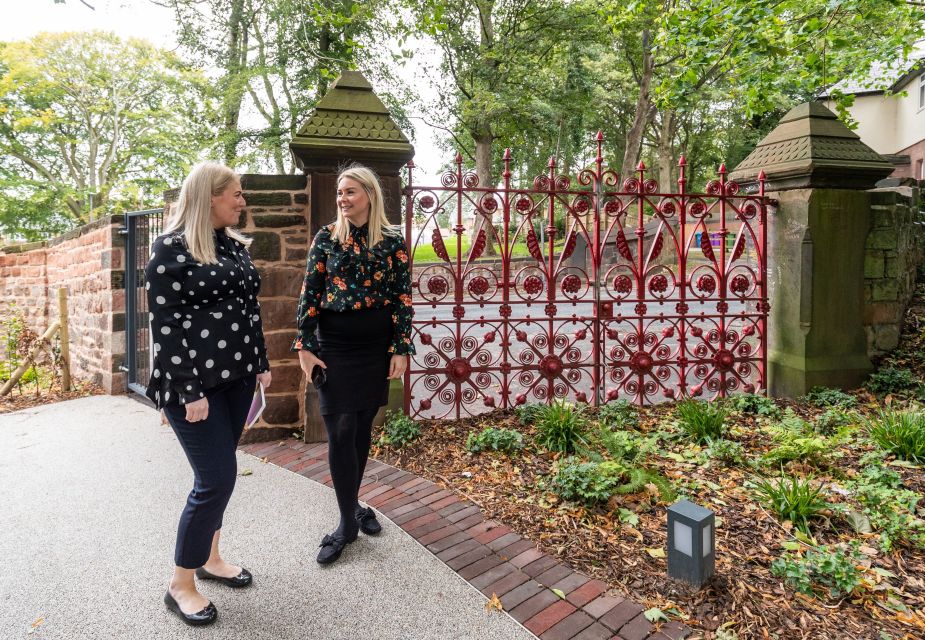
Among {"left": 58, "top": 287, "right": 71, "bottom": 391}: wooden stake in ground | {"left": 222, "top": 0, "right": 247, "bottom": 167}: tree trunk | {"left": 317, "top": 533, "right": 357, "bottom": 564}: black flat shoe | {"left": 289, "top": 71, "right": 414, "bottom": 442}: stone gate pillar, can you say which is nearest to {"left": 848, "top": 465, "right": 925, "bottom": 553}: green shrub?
{"left": 317, "top": 533, "right": 357, "bottom": 564}: black flat shoe

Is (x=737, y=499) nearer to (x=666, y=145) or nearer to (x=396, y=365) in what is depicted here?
(x=396, y=365)

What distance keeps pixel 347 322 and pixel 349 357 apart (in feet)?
0.53

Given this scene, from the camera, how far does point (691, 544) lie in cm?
214

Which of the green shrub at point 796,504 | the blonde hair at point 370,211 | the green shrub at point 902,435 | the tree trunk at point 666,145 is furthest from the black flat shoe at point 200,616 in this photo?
the tree trunk at point 666,145

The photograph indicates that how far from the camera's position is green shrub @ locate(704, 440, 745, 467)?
3.36 metres

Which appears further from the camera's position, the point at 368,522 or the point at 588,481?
the point at 588,481

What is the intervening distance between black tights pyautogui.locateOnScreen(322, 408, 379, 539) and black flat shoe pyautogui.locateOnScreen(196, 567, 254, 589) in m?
0.42

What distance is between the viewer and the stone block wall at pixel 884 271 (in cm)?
469

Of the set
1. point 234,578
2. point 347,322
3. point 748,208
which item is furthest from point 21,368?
point 748,208

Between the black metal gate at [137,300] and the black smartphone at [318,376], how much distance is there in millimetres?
4138

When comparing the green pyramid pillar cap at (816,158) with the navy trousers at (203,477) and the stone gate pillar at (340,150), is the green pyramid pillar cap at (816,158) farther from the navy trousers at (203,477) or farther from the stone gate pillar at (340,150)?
the navy trousers at (203,477)

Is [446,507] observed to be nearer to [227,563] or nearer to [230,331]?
[227,563]

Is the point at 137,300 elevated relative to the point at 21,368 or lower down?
elevated

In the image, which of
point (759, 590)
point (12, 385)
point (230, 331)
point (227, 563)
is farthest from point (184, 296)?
point (12, 385)
